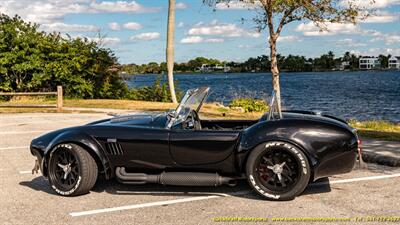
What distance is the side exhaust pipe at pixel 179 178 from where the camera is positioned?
17.8 ft

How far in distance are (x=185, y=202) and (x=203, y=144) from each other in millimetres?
661

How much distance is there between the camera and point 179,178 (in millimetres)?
5469

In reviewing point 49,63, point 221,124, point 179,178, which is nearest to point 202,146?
point 179,178

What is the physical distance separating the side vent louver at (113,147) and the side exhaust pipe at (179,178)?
236mm

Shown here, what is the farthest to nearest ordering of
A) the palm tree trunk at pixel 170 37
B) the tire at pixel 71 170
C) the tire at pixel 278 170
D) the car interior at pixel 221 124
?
the palm tree trunk at pixel 170 37
the car interior at pixel 221 124
the tire at pixel 71 170
the tire at pixel 278 170

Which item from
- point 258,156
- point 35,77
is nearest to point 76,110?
point 35,77

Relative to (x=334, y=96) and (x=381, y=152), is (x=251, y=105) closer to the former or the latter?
(x=381, y=152)

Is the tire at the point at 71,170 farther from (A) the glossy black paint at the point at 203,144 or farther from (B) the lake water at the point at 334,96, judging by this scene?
(B) the lake water at the point at 334,96

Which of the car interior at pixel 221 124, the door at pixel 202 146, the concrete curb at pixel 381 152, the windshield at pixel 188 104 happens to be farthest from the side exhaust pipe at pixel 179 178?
the concrete curb at pixel 381 152

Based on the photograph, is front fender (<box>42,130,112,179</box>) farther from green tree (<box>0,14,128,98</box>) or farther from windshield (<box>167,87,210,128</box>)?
green tree (<box>0,14,128,98</box>)

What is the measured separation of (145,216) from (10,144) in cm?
624

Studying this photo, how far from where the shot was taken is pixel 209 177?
17.8 feet

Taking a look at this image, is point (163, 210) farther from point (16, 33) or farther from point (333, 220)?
point (16, 33)

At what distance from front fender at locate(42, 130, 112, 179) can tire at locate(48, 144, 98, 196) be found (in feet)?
0.15
